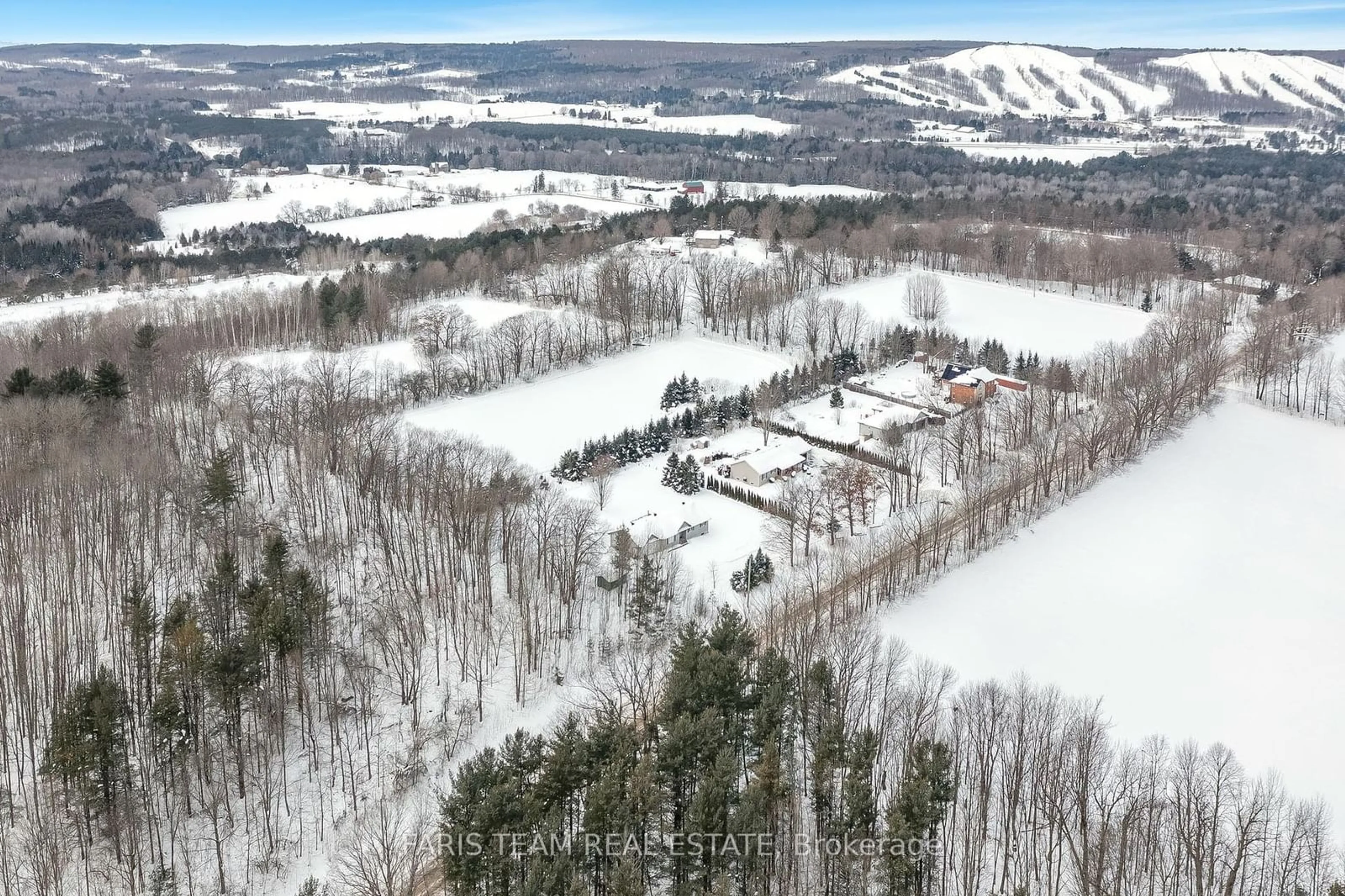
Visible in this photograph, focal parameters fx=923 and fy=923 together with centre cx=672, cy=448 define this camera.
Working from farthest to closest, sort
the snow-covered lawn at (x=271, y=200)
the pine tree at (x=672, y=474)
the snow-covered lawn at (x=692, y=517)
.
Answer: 1. the snow-covered lawn at (x=271, y=200)
2. the pine tree at (x=672, y=474)
3. the snow-covered lawn at (x=692, y=517)

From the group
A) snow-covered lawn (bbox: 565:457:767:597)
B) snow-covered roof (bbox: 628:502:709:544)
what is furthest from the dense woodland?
snow-covered roof (bbox: 628:502:709:544)

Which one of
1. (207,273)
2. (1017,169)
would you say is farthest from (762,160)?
(207,273)

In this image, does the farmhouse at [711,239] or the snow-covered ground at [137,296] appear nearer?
the snow-covered ground at [137,296]

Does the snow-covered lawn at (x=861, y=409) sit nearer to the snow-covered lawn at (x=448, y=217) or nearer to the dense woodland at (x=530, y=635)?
the dense woodland at (x=530, y=635)

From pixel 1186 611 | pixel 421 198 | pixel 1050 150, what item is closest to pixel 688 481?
pixel 1186 611

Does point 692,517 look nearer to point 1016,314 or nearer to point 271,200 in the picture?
point 1016,314

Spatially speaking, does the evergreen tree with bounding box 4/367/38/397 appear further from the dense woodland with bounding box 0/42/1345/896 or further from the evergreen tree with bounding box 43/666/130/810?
the evergreen tree with bounding box 43/666/130/810

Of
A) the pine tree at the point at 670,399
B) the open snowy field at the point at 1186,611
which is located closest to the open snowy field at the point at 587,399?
the pine tree at the point at 670,399
